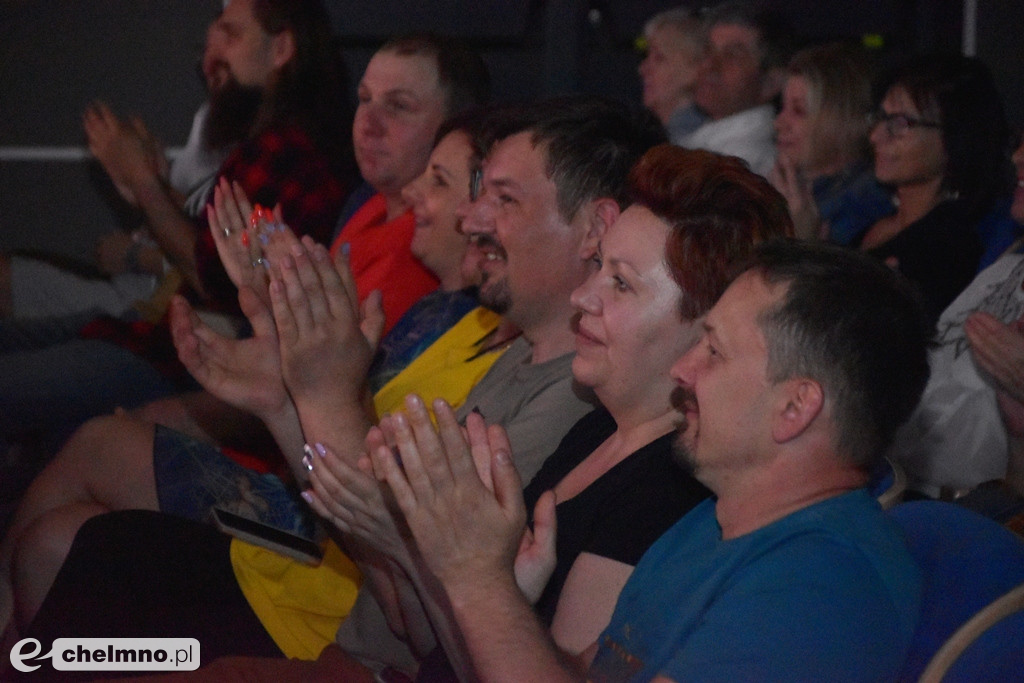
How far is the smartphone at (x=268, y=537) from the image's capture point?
137 centimetres

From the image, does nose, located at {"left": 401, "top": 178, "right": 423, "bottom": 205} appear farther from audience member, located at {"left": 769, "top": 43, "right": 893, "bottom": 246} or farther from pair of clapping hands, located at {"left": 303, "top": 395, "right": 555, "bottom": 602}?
audience member, located at {"left": 769, "top": 43, "right": 893, "bottom": 246}

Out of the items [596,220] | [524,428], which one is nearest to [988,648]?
[524,428]

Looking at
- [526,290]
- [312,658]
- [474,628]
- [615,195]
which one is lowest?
[312,658]

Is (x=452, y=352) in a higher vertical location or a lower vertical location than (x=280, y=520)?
higher

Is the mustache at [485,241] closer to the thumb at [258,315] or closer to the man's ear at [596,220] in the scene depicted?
the man's ear at [596,220]

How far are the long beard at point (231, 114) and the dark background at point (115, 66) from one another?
0.06 meters

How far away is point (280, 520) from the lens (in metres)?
1.53

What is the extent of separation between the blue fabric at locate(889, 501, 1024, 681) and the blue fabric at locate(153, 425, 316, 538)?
35.0 inches

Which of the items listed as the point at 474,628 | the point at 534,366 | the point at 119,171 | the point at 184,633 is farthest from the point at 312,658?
the point at 119,171

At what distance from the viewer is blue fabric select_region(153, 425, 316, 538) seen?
1528 mm

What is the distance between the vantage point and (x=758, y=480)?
2.83 ft

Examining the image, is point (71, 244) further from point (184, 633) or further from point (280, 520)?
point (184, 633)

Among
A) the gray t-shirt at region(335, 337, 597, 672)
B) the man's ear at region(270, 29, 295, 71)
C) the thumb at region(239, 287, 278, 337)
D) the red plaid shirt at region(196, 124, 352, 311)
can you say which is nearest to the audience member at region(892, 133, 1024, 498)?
the gray t-shirt at region(335, 337, 597, 672)

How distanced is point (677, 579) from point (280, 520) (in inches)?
31.7
